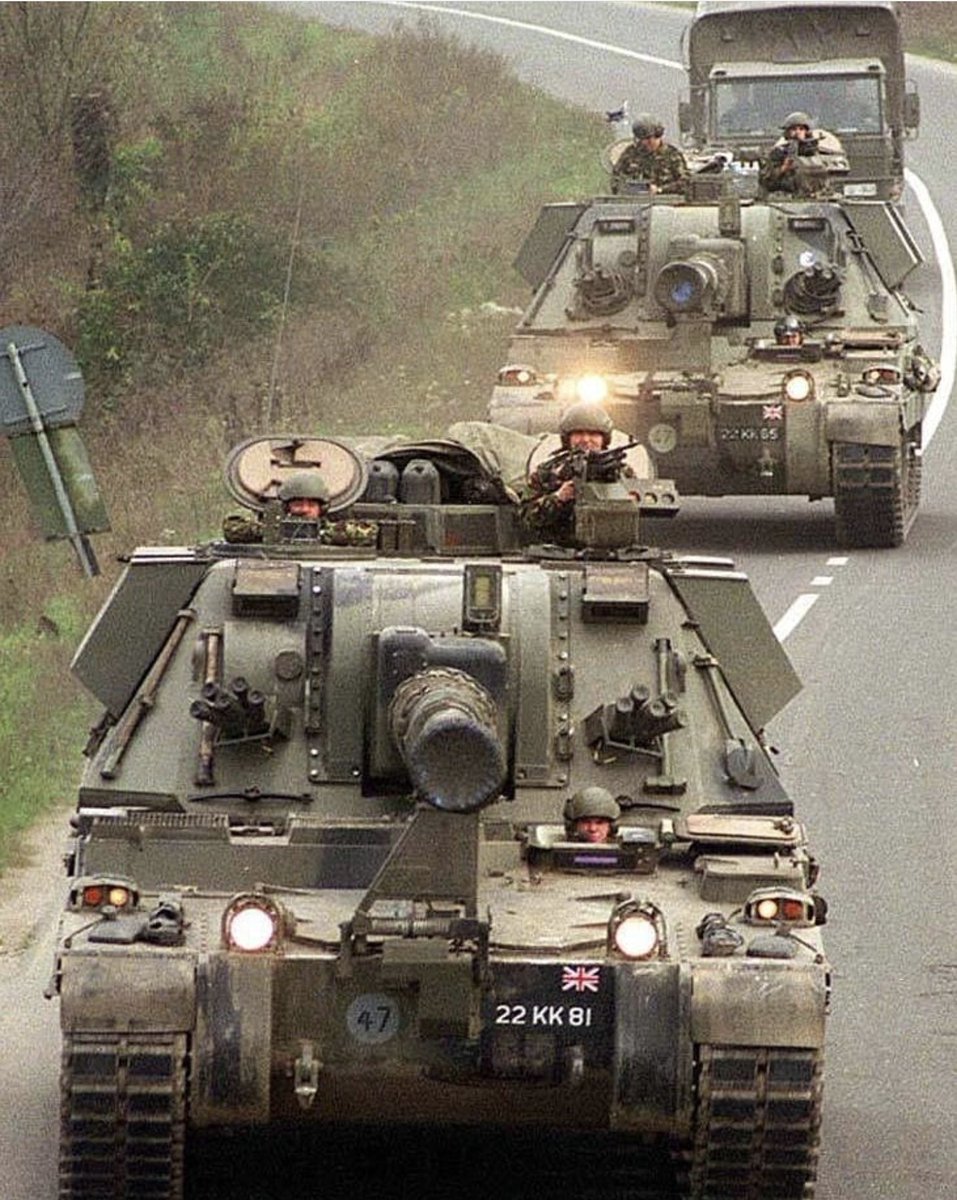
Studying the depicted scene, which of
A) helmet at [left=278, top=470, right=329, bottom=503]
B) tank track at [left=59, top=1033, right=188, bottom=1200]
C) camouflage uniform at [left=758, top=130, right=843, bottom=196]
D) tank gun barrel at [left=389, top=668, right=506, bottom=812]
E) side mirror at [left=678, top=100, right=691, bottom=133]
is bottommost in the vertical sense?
tank track at [left=59, top=1033, right=188, bottom=1200]

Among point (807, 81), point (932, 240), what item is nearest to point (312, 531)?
point (807, 81)

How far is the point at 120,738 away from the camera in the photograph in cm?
1162

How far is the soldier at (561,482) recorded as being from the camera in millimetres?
13000

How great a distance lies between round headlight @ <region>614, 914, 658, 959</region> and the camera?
984cm

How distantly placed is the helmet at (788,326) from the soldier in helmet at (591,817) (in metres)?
13.1

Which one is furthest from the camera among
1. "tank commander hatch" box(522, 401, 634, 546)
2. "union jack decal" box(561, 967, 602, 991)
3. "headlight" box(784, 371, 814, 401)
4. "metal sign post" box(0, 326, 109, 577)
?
"headlight" box(784, 371, 814, 401)

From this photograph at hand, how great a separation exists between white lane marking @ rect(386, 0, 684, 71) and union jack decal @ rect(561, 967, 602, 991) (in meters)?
45.3

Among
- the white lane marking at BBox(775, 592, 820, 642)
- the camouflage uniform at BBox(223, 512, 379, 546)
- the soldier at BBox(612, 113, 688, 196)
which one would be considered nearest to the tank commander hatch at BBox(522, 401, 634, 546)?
the camouflage uniform at BBox(223, 512, 379, 546)

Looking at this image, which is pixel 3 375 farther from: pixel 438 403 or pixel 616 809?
pixel 438 403

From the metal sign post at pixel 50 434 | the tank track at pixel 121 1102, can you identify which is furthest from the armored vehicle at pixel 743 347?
the tank track at pixel 121 1102

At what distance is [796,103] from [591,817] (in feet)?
81.0

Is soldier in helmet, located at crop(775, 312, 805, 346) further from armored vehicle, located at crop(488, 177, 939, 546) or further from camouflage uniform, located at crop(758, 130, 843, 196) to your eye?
camouflage uniform, located at crop(758, 130, 843, 196)

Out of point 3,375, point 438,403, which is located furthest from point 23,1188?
point 438,403

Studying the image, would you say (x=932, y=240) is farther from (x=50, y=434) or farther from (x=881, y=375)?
(x=50, y=434)
